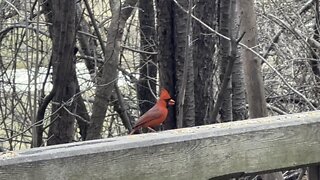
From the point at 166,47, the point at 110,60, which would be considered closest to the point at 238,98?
the point at 166,47

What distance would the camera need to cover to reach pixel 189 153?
5.62ft

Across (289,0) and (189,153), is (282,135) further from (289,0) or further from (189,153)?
(289,0)

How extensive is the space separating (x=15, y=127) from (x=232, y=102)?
2.08m

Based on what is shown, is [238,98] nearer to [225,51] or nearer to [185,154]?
[225,51]

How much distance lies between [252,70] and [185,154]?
2.07m

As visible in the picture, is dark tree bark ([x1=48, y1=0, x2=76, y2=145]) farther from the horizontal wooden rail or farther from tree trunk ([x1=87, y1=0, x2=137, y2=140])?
the horizontal wooden rail

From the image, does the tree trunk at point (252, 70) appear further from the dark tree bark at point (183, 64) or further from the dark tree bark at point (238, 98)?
the dark tree bark at point (238, 98)

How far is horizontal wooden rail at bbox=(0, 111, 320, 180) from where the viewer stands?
1590mm

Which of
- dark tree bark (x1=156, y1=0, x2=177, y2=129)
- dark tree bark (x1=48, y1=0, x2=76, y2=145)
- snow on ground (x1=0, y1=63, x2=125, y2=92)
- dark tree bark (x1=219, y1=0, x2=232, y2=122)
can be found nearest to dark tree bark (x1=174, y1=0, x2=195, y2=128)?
dark tree bark (x1=156, y1=0, x2=177, y2=129)

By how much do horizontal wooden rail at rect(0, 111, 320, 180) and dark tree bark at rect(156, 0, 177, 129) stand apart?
10.3 feet

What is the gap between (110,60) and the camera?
4684mm

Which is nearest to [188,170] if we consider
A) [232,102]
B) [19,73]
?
[232,102]

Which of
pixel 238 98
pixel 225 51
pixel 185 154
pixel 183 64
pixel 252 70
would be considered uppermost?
pixel 225 51

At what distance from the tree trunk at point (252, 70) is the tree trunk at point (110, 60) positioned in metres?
1.04
